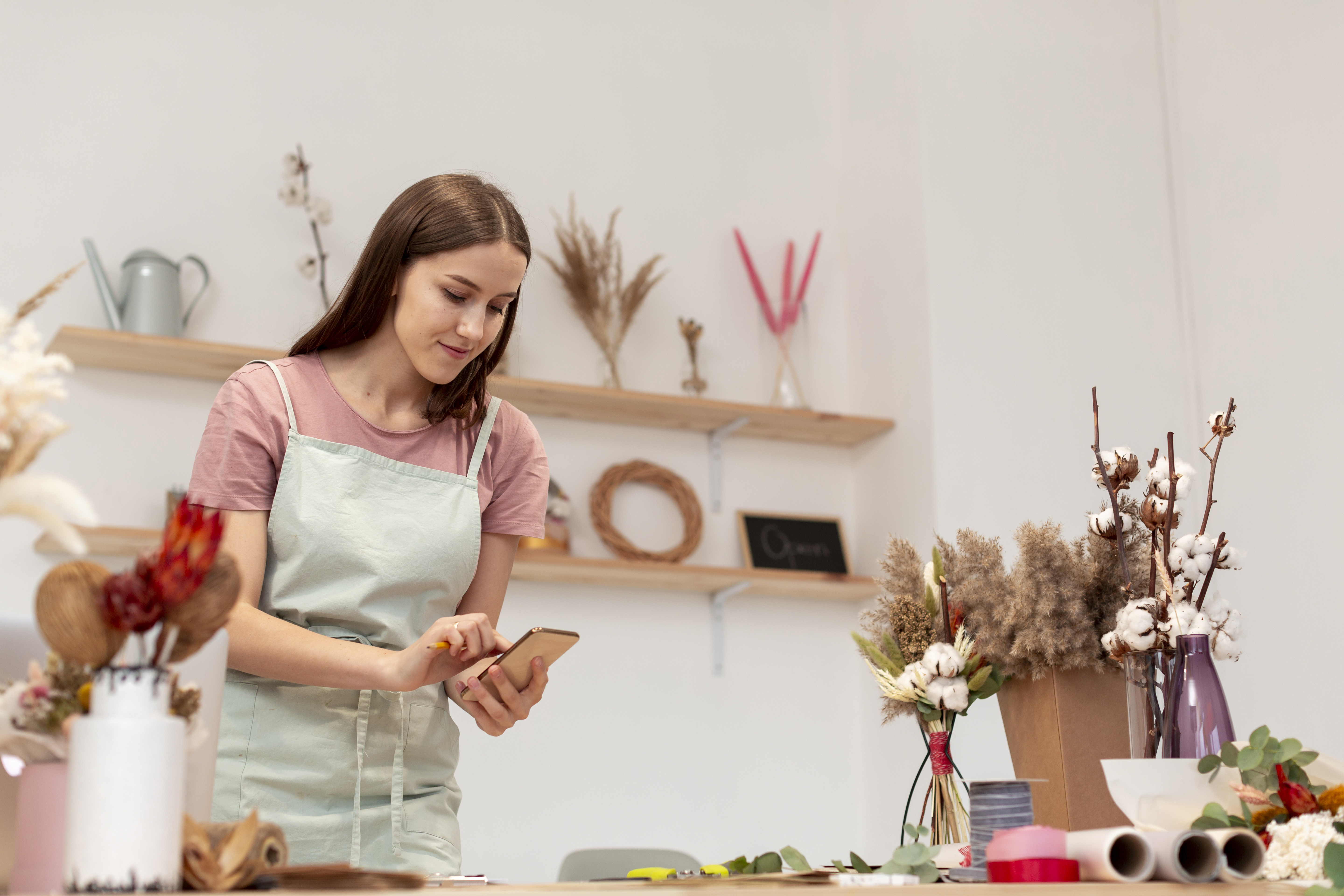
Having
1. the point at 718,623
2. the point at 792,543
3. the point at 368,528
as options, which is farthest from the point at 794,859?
the point at 792,543

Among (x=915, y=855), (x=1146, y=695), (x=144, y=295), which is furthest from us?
(x=144, y=295)

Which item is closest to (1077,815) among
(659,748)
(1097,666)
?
(1097,666)

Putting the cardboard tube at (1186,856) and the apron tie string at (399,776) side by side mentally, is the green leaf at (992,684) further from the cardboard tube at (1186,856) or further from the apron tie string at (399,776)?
the apron tie string at (399,776)

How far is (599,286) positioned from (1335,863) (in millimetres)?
2650

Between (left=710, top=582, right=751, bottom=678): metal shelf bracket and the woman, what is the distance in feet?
5.47

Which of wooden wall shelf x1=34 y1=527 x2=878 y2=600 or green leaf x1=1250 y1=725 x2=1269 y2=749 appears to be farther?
wooden wall shelf x1=34 y1=527 x2=878 y2=600

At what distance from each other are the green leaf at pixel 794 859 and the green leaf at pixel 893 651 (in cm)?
44

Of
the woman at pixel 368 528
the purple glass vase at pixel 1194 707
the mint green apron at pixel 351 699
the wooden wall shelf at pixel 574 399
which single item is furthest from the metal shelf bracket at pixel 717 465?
the purple glass vase at pixel 1194 707

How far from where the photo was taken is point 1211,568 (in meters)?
1.36

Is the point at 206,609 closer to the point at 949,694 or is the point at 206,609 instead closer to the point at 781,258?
the point at 949,694

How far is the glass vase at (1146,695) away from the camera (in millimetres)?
1345

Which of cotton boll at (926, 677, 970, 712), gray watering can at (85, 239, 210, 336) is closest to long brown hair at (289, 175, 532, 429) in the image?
cotton boll at (926, 677, 970, 712)

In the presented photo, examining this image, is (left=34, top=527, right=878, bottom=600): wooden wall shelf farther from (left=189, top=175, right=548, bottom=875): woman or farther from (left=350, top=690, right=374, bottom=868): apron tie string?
(left=350, top=690, right=374, bottom=868): apron tie string

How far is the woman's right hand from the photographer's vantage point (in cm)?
125
